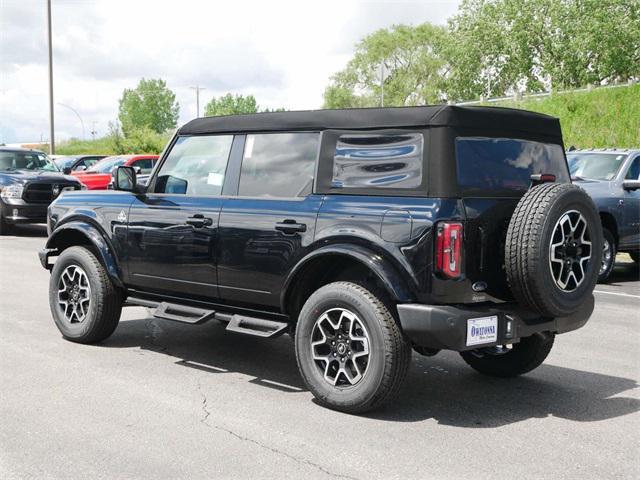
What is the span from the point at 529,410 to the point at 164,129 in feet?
406

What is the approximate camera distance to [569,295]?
190 inches

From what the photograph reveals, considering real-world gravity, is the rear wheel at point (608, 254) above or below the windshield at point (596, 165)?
below

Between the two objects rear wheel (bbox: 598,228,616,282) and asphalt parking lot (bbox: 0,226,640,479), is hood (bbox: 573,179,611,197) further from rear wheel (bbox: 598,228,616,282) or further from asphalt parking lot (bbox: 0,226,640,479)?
asphalt parking lot (bbox: 0,226,640,479)

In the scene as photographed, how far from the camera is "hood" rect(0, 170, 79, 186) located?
1675 centimetres

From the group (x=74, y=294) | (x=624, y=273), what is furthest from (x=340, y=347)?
(x=624, y=273)

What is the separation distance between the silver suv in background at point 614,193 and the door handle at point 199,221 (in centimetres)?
689

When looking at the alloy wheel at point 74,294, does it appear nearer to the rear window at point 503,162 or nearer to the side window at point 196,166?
the side window at point 196,166

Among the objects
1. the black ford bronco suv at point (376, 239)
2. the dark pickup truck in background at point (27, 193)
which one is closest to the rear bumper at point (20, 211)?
the dark pickup truck in background at point (27, 193)

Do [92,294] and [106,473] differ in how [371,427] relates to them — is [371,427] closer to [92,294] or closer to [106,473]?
[106,473]

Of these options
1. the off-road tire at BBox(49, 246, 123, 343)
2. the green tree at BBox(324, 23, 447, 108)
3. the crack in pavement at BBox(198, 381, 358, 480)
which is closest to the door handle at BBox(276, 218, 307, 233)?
the crack in pavement at BBox(198, 381, 358, 480)

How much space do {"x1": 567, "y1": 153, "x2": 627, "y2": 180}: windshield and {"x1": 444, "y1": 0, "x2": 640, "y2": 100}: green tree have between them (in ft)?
142

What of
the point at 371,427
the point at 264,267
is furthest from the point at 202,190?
the point at 371,427

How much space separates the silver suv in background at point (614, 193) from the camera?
1116 cm

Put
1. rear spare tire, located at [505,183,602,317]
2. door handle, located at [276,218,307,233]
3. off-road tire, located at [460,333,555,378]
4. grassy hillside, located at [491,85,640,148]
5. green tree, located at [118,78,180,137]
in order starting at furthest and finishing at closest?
green tree, located at [118,78,180,137]
grassy hillside, located at [491,85,640,148]
off-road tire, located at [460,333,555,378]
door handle, located at [276,218,307,233]
rear spare tire, located at [505,183,602,317]
